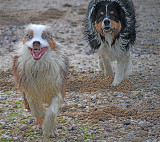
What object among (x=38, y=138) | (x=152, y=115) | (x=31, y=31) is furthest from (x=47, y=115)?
(x=152, y=115)

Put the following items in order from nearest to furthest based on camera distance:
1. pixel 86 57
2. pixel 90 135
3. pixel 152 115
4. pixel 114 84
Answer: pixel 90 135
pixel 152 115
pixel 114 84
pixel 86 57

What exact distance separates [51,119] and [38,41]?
0.95m

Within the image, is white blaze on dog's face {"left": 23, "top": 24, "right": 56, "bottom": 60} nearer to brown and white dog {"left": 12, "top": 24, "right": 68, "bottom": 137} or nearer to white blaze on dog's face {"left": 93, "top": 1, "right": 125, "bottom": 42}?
brown and white dog {"left": 12, "top": 24, "right": 68, "bottom": 137}

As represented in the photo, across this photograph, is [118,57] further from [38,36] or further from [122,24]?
[38,36]

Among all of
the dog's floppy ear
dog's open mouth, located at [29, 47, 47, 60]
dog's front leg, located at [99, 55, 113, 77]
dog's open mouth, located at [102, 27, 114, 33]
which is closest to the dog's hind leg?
dog's open mouth, located at [29, 47, 47, 60]

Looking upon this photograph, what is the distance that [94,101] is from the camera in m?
5.56

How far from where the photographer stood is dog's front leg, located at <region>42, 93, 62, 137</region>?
4.24 metres

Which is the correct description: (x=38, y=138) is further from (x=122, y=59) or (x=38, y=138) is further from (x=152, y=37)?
(x=152, y=37)

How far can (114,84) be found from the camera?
20.5ft

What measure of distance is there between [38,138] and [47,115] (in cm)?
33

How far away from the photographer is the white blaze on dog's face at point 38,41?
402 cm

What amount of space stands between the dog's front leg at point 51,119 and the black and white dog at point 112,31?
1852 millimetres

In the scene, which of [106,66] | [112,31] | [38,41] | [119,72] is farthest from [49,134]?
[106,66]

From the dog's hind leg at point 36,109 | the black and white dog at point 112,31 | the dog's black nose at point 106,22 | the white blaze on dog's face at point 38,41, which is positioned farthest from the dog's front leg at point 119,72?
the white blaze on dog's face at point 38,41
